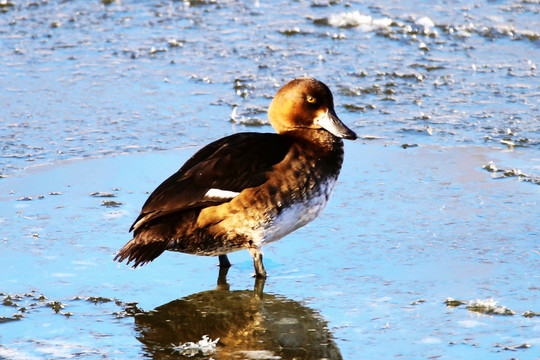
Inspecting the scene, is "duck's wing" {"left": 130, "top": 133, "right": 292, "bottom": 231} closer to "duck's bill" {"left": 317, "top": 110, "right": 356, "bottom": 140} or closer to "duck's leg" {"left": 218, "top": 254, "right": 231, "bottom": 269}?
"duck's bill" {"left": 317, "top": 110, "right": 356, "bottom": 140}

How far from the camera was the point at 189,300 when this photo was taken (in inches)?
169

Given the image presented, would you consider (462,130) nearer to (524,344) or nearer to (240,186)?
(240,186)

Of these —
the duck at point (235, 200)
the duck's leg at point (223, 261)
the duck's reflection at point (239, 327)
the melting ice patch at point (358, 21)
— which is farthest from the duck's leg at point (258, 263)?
the melting ice patch at point (358, 21)

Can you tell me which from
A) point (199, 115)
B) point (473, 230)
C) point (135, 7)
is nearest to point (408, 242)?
point (473, 230)

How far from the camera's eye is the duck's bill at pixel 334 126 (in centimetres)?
481

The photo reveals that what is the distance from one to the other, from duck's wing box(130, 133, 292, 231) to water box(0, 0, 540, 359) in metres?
0.40

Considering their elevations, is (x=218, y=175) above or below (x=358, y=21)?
below

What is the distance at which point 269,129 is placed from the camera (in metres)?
6.55

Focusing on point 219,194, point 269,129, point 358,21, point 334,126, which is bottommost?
point 269,129

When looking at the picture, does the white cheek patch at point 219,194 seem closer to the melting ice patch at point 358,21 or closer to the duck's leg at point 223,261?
the duck's leg at point 223,261

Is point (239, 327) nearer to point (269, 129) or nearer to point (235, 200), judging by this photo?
point (235, 200)

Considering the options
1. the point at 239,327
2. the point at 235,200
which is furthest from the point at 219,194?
the point at 239,327

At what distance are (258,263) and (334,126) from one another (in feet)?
2.75

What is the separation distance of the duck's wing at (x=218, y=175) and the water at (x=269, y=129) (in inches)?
15.9
